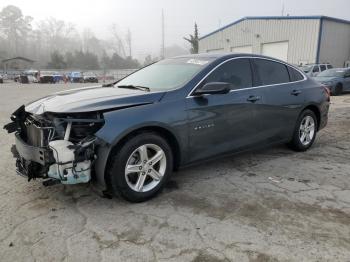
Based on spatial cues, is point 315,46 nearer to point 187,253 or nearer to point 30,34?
point 187,253

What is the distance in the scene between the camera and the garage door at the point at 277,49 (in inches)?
1178

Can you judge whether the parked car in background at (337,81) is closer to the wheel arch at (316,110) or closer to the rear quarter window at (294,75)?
the wheel arch at (316,110)

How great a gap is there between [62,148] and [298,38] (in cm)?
2911

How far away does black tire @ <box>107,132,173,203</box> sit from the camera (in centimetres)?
340

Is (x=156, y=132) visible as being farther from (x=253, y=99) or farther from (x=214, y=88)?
(x=253, y=99)

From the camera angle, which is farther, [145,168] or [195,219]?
[145,168]

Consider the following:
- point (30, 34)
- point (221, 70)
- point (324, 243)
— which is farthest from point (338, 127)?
point (30, 34)

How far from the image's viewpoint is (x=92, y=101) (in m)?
3.55

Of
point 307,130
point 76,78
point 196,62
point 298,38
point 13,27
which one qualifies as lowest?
point 76,78

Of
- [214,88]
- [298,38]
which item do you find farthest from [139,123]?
[298,38]

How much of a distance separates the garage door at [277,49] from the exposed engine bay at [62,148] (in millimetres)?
29120

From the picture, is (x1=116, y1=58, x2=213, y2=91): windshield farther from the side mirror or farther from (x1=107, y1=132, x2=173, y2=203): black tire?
(x1=107, y1=132, x2=173, y2=203): black tire

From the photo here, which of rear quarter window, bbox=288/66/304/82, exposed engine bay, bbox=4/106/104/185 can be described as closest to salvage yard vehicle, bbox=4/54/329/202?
exposed engine bay, bbox=4/106/104/185

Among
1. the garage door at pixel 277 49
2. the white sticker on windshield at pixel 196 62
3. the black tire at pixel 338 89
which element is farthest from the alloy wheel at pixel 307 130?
the garage door at pixel 277 49
